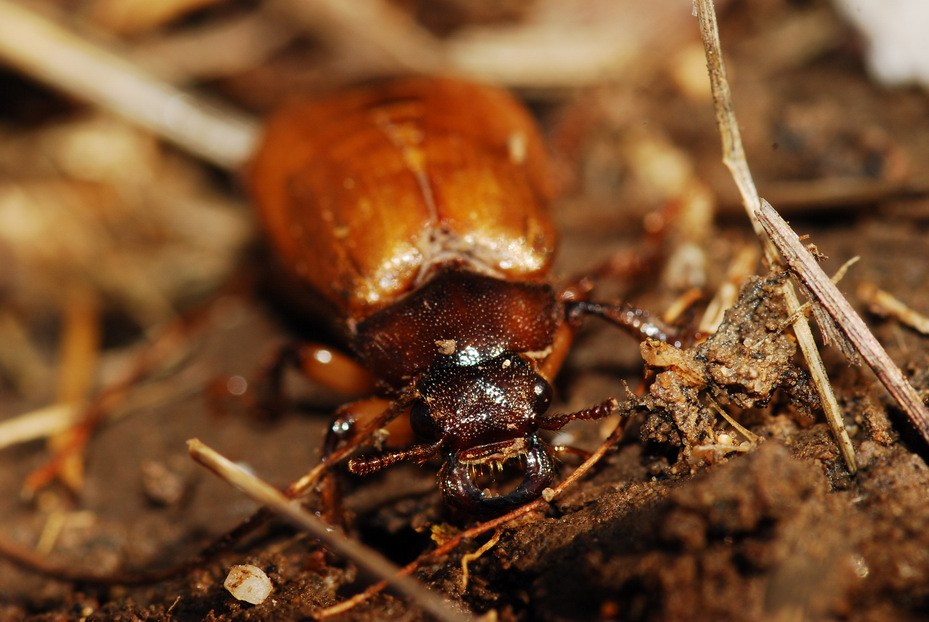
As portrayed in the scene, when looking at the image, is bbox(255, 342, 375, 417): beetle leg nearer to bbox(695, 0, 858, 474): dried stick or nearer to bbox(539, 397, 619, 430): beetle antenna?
bbox(539, 397, 619, 430): beetle antenna

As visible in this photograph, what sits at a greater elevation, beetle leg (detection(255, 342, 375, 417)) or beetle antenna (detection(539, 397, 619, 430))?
beetle antenna (detection(539, 397, 619, 430))

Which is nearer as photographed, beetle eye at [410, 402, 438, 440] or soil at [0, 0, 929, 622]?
soil at [0, 0, 929, 622]

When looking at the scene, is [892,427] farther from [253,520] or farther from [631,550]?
→ [253,520]

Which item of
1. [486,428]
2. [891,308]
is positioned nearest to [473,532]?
[486,428]

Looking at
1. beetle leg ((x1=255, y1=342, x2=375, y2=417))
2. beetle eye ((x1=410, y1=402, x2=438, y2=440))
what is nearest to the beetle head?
beetle eye ((x1=410, y1=402, x2=438, y2=440))

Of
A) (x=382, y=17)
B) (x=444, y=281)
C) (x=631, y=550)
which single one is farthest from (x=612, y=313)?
(x=382, y=17)

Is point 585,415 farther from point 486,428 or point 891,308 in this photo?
point 891,308

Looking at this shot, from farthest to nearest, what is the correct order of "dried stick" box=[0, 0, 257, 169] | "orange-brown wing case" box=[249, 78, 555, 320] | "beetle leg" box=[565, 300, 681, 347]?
1. "dried stick" box=[0, 0, 257, 169]
2. "orange-brown wing case" box=[249, 78, 555, 320]
3. "beetle leg" box=[565, 300, 681, 347]
